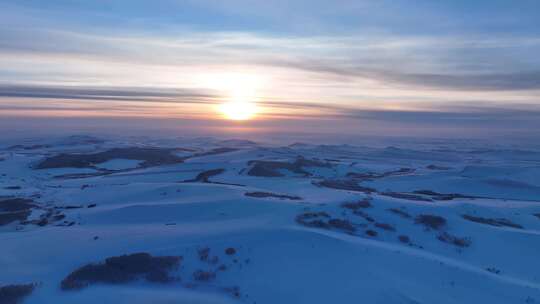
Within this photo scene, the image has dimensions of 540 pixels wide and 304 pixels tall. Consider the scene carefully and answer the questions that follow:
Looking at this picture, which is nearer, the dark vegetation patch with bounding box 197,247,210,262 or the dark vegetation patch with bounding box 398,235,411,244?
the dark vegetation patch with bounding box 197,247,210,262

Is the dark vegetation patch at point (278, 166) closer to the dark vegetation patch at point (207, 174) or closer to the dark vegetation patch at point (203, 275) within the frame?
the dark vegetation patch at point (207, 174)

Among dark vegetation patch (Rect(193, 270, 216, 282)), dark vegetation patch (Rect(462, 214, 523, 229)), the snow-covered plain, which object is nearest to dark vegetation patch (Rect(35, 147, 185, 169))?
the snow-covered plain

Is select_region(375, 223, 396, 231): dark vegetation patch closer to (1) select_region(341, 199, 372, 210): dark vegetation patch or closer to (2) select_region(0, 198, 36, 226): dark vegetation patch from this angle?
(1) select_region(341, 199, 372, 210): dark vegetation patch

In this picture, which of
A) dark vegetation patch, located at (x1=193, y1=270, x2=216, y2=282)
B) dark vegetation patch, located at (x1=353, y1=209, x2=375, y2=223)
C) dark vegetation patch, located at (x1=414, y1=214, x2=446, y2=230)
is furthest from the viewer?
dark vegetation patch, located at (x1=353, y1=209, x2=375, y2=223)

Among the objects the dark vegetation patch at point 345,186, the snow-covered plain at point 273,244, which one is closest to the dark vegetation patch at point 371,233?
the snow-covered plain at point 273,244

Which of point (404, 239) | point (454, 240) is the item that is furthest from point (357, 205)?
point (454, 240)

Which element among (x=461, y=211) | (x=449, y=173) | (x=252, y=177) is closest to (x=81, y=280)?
(x=461, y=211)
